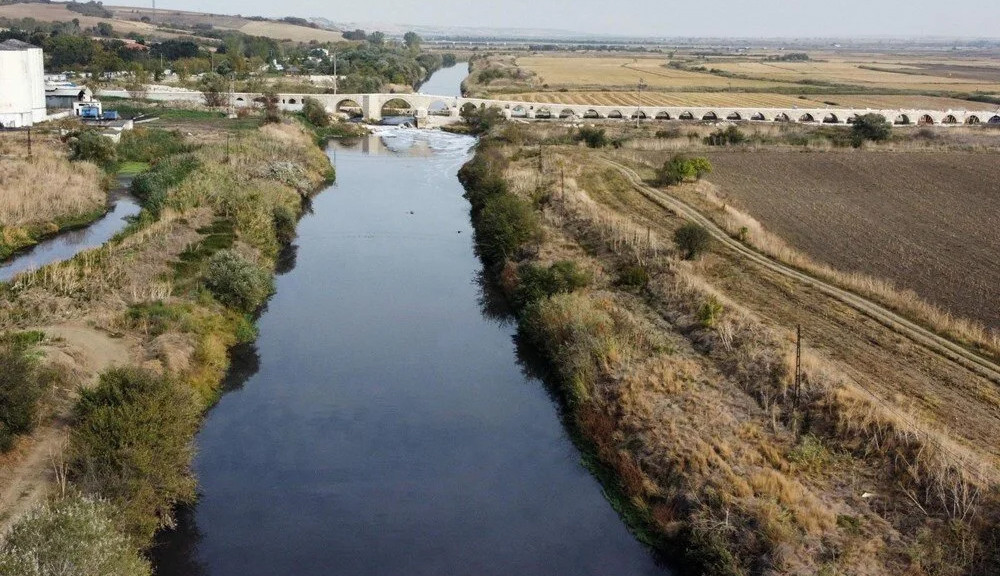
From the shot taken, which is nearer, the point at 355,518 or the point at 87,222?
the point at 355,518

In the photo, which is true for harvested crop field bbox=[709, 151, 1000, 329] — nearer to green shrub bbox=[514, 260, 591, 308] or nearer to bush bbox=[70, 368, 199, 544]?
green shrub bbox=[514, 260, 591, 308]

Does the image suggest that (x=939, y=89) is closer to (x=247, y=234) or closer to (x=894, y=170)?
(x=894, y=170)

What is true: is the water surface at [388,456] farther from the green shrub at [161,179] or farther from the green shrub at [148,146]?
the green shrub at [148,146]

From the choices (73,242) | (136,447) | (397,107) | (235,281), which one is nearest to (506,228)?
(235,281)

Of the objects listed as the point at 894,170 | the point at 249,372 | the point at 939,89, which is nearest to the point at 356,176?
the point at 894,170

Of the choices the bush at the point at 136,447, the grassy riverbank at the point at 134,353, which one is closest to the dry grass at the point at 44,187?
the grassy riverbank at the point at 134,353
